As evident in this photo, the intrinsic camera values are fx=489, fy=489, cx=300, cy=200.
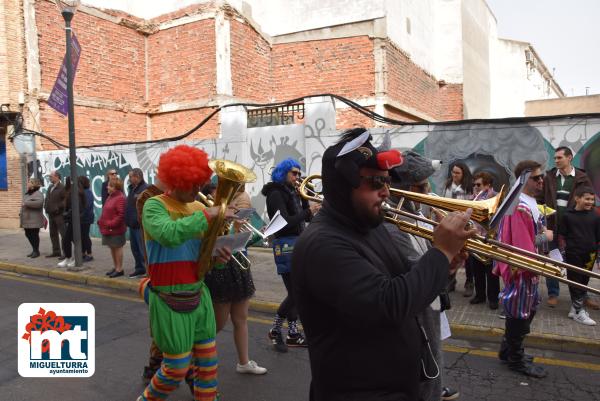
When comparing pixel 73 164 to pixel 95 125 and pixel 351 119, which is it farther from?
pixel 351 119

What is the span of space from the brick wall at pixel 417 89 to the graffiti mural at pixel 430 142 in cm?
576

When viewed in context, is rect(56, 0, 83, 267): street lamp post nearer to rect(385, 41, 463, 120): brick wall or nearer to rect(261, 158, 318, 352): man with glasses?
rect(261, 158, 318, 352): man with glasses

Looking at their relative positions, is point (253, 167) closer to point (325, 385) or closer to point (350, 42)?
point (350, 42)

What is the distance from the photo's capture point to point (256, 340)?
5.36 m

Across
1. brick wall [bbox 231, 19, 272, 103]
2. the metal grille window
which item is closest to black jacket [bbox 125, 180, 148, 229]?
the metal grille window

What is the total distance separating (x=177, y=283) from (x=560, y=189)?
5.38 metres

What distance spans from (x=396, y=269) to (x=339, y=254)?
336 mm

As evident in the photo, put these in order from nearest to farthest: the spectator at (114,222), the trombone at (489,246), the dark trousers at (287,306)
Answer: the trombone at (489,246) < the dark trousers at (287,306) < the spectator at (114,222)

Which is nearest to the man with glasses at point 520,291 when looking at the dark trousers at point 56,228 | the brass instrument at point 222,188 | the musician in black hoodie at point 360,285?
the brass instrument at point 222,188

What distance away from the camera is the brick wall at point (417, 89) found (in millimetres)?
15445

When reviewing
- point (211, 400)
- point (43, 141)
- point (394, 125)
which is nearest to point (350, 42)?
point (394, 125)

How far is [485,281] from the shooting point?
6.50 m

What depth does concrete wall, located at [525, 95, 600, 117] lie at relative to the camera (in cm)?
2480

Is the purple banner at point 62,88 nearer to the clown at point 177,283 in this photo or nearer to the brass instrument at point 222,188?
the clown at point 177,283
